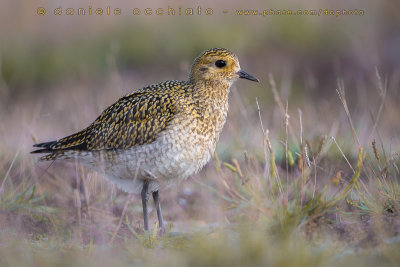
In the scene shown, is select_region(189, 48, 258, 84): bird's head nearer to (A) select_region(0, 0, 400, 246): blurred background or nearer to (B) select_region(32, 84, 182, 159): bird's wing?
(B) select_region(32, 84, 182, 159): bird's wing

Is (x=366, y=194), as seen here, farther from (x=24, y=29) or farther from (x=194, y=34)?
(x=24, y=29)

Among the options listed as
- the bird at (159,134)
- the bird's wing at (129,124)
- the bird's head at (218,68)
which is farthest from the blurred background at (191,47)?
the bird's head at (218,68)

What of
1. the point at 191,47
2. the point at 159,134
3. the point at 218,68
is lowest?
the point at 191,47

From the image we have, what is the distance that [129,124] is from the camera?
5.59 m

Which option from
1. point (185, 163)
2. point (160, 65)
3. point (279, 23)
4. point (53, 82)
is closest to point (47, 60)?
point (53, 82)

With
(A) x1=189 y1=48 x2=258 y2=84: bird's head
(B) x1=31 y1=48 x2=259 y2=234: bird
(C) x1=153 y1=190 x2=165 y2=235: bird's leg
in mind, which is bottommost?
(C) x1=153 y1=190 x2=165 y2=235: bird's leg

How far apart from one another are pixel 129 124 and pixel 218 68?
1041 millimetres

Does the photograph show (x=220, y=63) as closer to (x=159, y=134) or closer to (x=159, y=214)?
(x=159, y=134)

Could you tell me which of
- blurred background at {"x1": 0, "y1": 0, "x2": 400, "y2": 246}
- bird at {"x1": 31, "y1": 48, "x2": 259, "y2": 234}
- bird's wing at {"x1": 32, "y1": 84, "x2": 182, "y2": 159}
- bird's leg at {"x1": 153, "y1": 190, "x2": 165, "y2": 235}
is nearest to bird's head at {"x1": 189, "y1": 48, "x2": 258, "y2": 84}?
bird at {"x1": 31, "y1": 48, "x2": 259, "y2": 234}

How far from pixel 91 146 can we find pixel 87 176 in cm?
76

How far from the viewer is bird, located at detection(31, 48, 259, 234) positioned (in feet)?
17.5

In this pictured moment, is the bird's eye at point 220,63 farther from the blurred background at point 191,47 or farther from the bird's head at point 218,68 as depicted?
the blurred background at point 191,47

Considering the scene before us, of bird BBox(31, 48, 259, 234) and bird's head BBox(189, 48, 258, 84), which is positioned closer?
bird BBox(31, 48, 259, 234)

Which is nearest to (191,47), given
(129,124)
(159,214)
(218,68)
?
(218,68)
